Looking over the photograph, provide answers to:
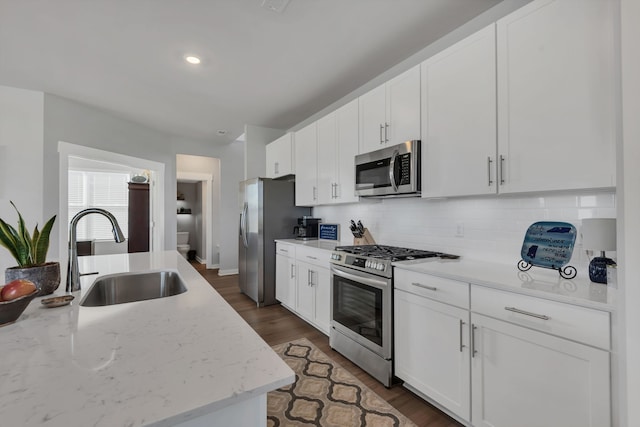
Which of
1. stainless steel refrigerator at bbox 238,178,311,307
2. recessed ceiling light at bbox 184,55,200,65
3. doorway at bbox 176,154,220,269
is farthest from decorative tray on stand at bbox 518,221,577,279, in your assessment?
doorway at bbox 176,154,220,269

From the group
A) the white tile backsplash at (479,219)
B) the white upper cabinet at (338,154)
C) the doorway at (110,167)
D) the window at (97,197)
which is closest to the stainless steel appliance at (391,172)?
the white upper cabinet at (338,154)

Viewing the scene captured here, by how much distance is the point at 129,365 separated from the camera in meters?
0.66

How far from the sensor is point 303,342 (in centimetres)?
273

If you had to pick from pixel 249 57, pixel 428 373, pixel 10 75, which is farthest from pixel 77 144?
pixel 428 373

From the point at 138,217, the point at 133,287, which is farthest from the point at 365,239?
the point at 138,217

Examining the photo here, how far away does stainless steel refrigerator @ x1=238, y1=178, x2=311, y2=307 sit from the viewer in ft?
12.1

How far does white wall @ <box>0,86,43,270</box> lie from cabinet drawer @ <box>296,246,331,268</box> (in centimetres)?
295

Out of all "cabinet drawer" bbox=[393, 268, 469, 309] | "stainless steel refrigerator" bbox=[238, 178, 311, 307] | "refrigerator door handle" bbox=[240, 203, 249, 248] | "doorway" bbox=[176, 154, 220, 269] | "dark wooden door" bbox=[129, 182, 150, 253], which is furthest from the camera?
"doorway" bbox=[176, 154, 220, 269]

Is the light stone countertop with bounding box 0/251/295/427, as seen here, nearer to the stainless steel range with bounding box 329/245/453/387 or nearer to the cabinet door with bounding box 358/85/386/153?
the stainless steel range with bounding box 329/245/453/387

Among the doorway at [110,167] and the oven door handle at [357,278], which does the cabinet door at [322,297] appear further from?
the doorway at [110,167]

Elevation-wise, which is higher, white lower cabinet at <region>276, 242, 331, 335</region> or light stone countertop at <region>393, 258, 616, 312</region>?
light stone countertop at <region>393, 258, 616, 312</region>

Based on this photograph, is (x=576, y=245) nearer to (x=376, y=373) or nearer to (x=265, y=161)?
(x=376, y=373)

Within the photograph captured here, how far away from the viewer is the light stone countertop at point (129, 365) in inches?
20.0

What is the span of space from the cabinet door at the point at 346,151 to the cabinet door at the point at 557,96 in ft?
4.34
